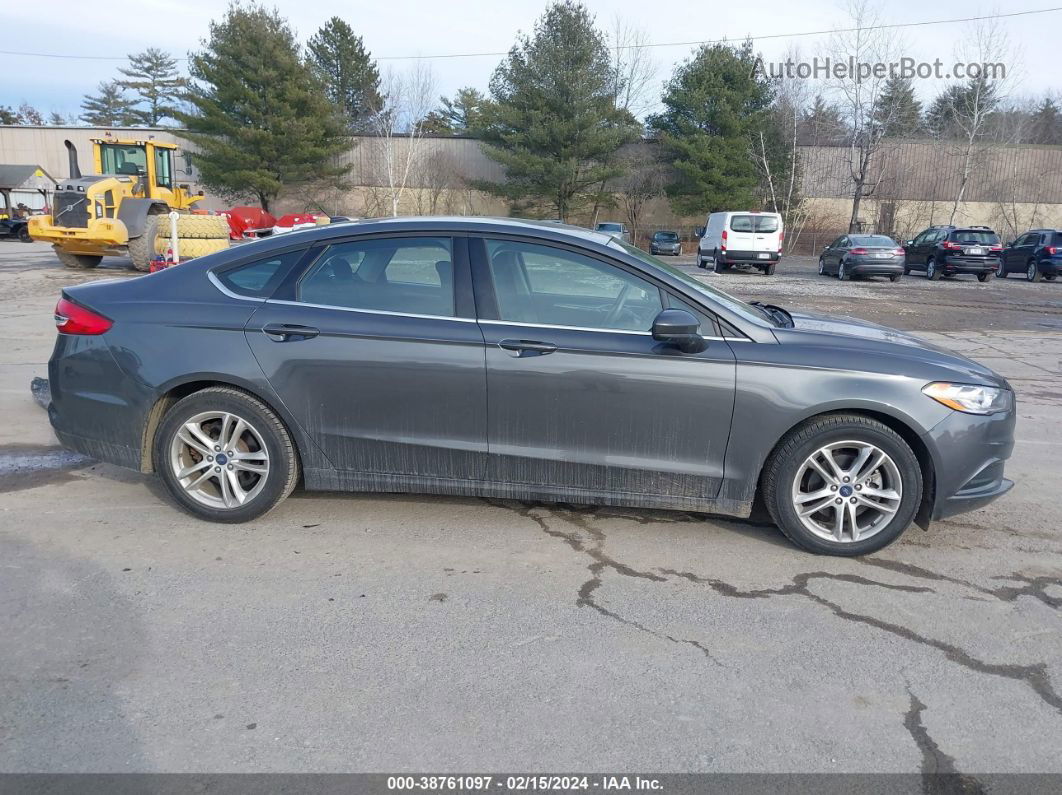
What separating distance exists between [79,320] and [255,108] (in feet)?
132

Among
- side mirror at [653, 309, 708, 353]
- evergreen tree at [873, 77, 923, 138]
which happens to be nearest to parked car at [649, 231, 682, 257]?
evergreen tree at [873, 77, 923, 138]

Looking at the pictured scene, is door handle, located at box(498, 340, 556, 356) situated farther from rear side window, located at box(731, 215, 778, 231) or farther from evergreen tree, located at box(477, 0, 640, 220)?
evergreen tree, located at box(477, 0, 640, 220)

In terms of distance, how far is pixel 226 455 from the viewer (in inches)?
175

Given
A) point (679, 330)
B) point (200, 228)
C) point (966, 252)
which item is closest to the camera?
point (679, 330)

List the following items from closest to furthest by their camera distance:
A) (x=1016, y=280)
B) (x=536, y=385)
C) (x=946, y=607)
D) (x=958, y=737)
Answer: (x=958, y=737), (x=946, y=607), (x=536, y=385), (x=1016, y=280)

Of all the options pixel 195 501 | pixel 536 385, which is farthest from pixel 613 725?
pixel 195 501

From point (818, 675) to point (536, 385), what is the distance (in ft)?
6.13

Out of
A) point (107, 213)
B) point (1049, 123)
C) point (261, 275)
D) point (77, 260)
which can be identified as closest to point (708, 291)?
point (261, 275)

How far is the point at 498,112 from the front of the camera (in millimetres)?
42719

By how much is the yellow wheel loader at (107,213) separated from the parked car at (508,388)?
16.5 metres

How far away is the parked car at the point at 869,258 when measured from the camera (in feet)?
80.4

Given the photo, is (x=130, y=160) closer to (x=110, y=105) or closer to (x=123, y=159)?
(x=123, y=159)

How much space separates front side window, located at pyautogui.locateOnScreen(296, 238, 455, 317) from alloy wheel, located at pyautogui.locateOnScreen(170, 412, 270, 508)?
0.81 m

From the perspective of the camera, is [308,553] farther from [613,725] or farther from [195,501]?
[613,725]
